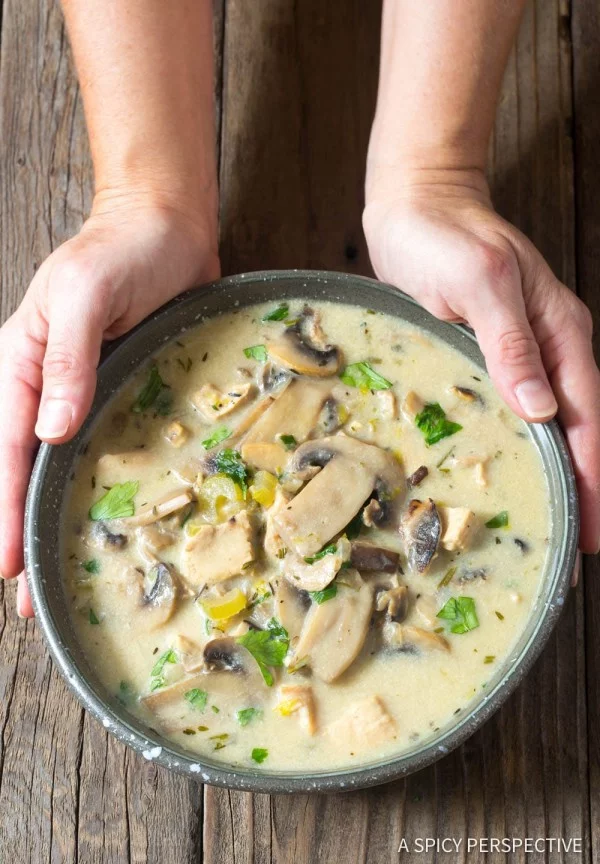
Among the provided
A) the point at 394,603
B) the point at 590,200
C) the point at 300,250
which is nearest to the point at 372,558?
the point at 394,603

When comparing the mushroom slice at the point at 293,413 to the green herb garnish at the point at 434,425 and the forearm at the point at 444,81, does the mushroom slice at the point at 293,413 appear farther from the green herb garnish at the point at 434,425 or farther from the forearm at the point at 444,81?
the forearm at the point at 444,81

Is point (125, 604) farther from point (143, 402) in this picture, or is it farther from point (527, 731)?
point (527, 731)

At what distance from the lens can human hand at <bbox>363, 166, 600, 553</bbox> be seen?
232 centimetres

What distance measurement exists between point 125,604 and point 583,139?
2.18 metres

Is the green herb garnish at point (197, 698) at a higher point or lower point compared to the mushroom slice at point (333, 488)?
lower

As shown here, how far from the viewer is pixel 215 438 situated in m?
2.45

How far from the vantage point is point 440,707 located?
2.23 metres

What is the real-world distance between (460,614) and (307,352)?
781 millimetres

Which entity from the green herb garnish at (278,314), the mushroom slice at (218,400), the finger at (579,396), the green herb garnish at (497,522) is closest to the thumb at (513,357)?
the finger at (579,396)

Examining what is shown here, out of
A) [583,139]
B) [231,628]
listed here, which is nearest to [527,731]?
[231,628]

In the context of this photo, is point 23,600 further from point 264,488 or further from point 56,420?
point 264,488

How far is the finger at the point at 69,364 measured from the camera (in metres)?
2.31

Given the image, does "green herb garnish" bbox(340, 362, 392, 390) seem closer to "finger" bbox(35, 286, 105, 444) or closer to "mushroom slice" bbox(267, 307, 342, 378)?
"mushroom slice" bbox(267, 307, 342, 378)

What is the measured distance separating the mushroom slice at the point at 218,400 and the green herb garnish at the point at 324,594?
1.74 ft
